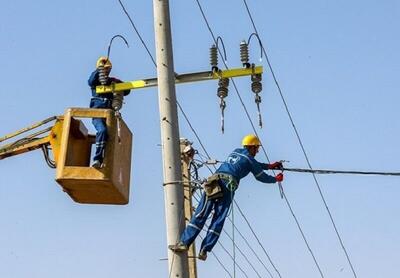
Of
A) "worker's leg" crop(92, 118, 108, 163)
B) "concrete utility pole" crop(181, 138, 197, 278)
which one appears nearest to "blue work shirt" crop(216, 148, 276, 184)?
"worker's leg" crop(92, 118, 108, 163)

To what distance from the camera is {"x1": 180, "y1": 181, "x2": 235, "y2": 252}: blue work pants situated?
27.8ft

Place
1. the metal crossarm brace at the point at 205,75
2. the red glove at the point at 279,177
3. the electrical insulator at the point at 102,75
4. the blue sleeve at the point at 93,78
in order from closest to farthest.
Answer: the metal crossarm brace at the point at 205,75 < the red glove at the point at 279,177 < the electrical insulator at the point at 102,75 < the blue sleeve at the point at 93,78

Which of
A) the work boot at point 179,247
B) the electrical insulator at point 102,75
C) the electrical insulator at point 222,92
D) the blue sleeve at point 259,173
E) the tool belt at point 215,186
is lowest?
the work boot at point 179,247

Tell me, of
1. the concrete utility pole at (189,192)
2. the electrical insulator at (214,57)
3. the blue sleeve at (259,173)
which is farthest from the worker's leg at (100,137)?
the concrete utility pole at (189,192)

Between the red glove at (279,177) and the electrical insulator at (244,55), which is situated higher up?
the electrical insulator at (244,55)

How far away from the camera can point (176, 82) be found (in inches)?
344

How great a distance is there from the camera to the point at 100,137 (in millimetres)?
8398

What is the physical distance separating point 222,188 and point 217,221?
0.40 meters

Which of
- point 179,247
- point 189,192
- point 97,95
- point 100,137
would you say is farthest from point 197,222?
point 189,192

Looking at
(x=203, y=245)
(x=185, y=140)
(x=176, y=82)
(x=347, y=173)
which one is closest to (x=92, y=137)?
(x=176, y=82)

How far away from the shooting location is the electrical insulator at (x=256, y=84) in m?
8.86

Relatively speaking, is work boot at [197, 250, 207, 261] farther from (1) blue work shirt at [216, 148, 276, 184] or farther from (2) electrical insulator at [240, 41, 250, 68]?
(2) electrical insulator at [240, 41, 250, 68]

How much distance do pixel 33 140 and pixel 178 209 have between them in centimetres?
213

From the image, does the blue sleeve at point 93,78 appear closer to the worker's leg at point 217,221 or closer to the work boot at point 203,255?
the worker's leg at point 217,221
